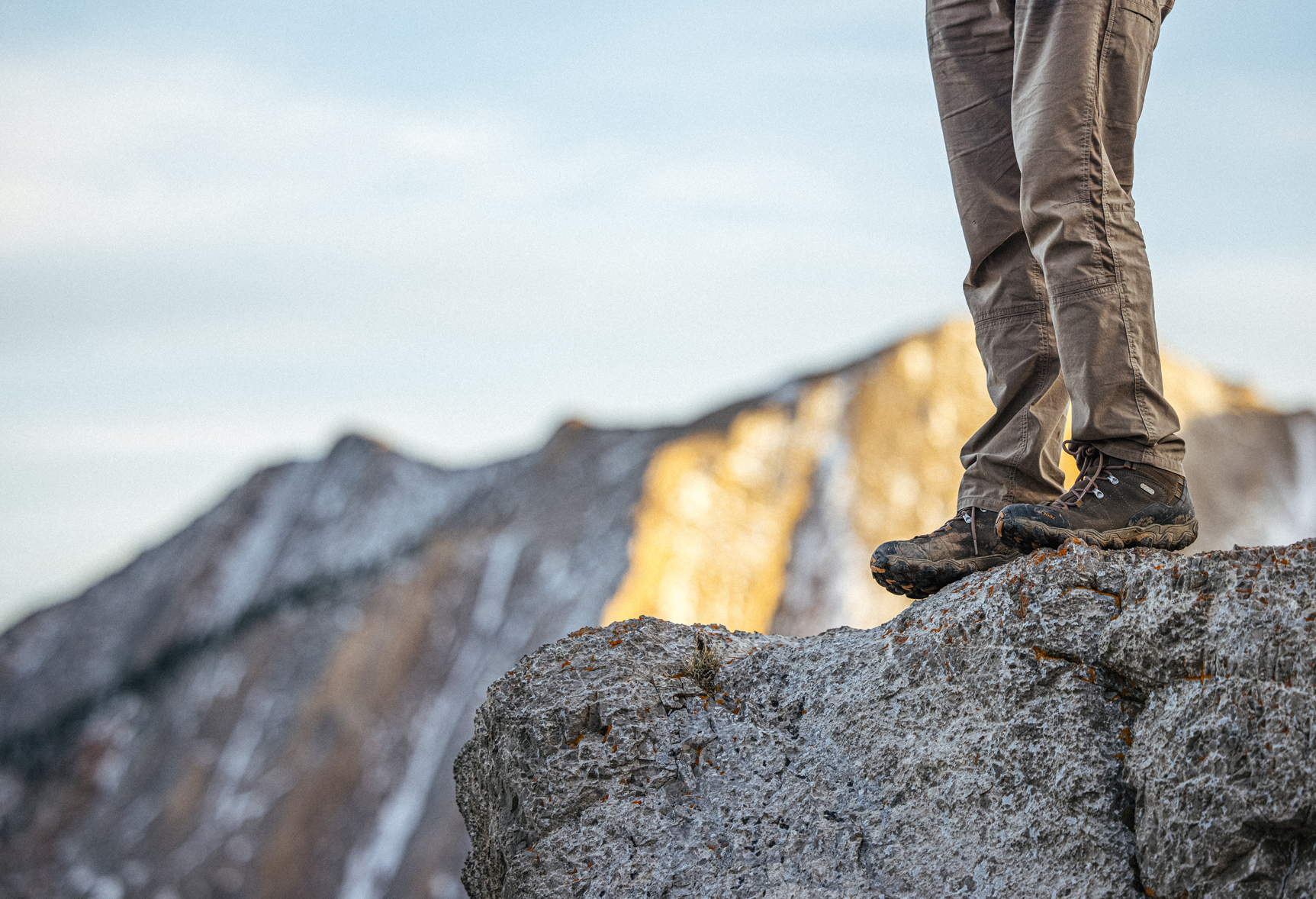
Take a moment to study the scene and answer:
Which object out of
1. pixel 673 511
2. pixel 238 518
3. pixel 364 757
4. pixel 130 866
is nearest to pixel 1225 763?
pixel 673 511

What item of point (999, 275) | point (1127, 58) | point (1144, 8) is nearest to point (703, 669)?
point (999, 275)

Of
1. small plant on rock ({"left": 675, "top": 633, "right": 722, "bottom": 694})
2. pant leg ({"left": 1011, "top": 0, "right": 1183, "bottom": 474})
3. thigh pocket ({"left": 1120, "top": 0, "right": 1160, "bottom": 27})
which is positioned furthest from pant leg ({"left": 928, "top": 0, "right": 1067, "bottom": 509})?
small plant on rock ({"left": 675, "top": 633, "right": 722, "bottom": 694})

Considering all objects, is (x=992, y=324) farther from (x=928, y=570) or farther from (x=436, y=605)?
(x=436, y=605)

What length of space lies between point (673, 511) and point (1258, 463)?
18295 mm

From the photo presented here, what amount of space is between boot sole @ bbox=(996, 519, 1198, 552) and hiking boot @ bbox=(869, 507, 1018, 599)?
22 cm

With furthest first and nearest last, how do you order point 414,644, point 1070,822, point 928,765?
point 414,644
point 928,765
point 1070,822

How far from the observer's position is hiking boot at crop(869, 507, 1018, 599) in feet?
11.5

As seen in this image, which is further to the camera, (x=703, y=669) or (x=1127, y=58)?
(x=703, y=669)

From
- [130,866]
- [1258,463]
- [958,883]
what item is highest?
[958,883]

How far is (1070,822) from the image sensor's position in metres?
2.72

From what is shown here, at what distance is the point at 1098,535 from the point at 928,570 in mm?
545

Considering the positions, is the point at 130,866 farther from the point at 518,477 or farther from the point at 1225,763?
the point at 1225,763

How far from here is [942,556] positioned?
11.6 feet

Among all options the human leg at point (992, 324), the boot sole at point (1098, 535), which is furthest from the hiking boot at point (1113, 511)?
the human leg at point (992, 324)
